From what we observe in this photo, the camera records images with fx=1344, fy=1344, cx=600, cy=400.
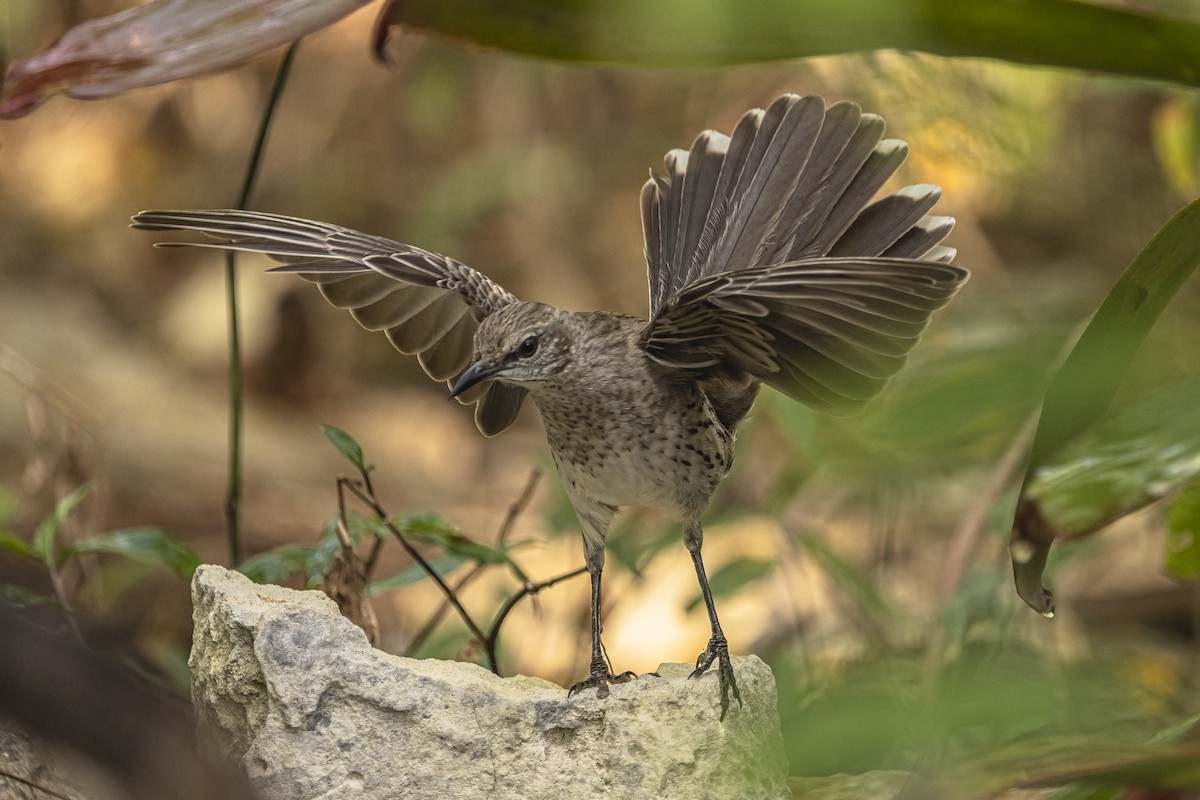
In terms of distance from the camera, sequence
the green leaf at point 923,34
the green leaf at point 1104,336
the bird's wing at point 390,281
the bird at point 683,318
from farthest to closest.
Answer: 1. the bird's wing at point 390,281
2. the bird at point 683,318
3. the green leaf at point 923,34
4. the green leaf at point 1104,336

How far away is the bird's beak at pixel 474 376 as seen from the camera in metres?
3.17

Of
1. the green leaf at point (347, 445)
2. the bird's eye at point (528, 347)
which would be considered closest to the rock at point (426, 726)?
the green leaf at point (347, 445)

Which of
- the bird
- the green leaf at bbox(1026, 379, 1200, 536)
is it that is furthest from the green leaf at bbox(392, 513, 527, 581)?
the green leaf at bbox(1026, 379, 1200, 536)

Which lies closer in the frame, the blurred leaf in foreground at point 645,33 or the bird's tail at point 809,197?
the blurred leaf in foreground at point 645,33

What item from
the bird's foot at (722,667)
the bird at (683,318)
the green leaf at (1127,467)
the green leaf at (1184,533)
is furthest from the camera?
the bird at (683,318)

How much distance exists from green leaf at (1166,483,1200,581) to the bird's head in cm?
161

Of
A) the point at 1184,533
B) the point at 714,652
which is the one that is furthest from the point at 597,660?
the point at 1184,533

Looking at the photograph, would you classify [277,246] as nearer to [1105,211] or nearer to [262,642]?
[262,642]

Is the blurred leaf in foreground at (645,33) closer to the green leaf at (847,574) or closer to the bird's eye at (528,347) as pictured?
the bird's eye at (528,347)

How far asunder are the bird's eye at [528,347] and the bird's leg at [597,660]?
58cm

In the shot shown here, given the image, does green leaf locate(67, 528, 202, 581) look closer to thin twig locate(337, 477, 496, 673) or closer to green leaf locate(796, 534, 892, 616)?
thin twig locate(337, 477, 496, 673)

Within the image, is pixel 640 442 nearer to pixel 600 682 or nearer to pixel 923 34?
pixel 600 682

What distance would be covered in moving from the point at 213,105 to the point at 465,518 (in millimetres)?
3528

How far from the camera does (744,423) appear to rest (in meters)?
3.63
